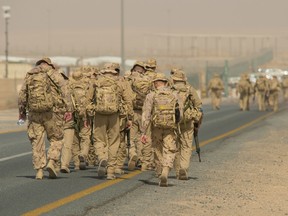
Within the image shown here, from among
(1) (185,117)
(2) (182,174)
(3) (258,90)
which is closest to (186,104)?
(1) (185,117)

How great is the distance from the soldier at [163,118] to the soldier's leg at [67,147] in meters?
2.44

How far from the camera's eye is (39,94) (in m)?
14.6

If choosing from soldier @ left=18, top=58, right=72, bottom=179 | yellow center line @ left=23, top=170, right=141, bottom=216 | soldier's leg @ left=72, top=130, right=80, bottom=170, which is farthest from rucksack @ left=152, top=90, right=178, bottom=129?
soldier's leg @ left=72, top=130, right=80, bottom=170

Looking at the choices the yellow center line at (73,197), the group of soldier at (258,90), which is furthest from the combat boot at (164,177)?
the group of soldier at (258,90)

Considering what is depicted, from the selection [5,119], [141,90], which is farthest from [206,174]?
[5,119]

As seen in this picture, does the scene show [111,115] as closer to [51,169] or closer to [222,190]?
[51,169]

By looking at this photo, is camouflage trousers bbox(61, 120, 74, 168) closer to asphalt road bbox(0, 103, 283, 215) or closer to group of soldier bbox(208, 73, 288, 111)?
asphalt road bbox(0, 103, 283, 215)

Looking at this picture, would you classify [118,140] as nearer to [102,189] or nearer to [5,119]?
[102,189]

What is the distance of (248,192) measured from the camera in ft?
45.6

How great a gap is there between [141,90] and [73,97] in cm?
113

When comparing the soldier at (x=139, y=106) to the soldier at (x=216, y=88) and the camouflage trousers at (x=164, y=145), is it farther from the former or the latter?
the soldier at (x=216, y=88)

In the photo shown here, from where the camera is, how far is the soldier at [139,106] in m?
16.8

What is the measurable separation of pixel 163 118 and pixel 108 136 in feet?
4.37

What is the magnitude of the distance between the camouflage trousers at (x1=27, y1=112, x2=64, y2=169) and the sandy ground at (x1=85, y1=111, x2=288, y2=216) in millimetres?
1499
